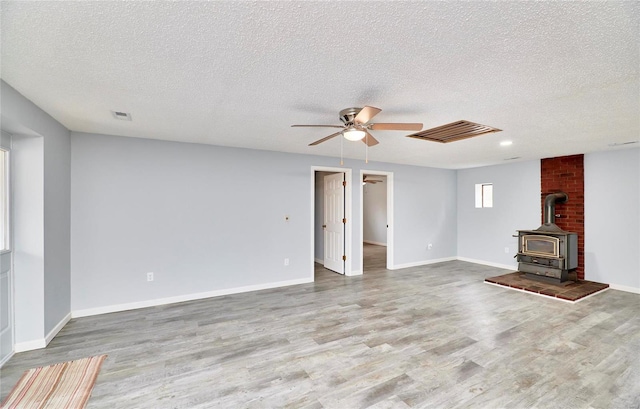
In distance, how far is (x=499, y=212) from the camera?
6414 mm

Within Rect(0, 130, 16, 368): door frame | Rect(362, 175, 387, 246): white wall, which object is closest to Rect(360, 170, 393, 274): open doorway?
Rect(362, 175, 387, 246): white wall

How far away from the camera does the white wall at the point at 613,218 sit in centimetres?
462

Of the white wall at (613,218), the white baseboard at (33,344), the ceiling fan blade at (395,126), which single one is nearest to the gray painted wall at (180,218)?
the white baseboard at (33,344)

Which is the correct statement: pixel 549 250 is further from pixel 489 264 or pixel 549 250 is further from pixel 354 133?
pixel 354 133

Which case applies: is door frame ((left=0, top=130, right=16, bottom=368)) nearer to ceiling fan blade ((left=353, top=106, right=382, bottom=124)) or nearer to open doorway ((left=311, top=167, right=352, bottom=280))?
ceiling fan blade ((left=353, top=106, right=382, bottom=124))

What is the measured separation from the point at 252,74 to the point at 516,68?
184 cm

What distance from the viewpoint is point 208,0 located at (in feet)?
4.32

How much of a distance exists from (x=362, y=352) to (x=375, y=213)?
820 centimetres

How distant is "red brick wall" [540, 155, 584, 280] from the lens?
5.19 metres

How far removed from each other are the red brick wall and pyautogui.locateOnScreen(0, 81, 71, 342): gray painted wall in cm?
766

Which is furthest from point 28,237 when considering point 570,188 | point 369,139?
point 570,188

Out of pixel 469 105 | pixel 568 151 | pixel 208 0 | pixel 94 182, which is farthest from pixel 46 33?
pixel 568 151

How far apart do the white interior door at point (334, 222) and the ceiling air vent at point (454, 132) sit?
217cm

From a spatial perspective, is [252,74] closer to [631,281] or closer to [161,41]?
[161,41]
